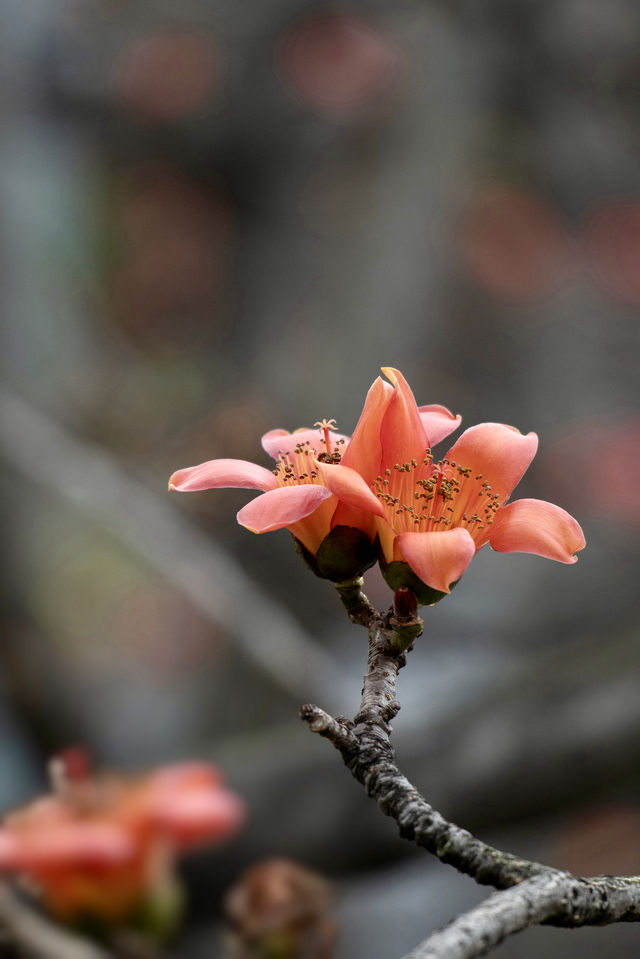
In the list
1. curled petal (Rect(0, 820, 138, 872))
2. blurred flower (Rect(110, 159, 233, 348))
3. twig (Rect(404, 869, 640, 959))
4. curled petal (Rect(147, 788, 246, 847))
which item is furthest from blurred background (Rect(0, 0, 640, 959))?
twig (Rect(404, 869, 640, 959))

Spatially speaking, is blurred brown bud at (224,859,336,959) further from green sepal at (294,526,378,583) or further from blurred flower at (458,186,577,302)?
blurred flower at (458,186,577,302)

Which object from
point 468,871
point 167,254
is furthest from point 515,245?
point 468,871

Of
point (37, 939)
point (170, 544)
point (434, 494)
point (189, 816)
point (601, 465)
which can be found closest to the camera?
→ point (434, 494)

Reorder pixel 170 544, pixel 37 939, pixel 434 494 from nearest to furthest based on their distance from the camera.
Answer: pixel 434 494 → pixel 37 939 → pixel 170 544

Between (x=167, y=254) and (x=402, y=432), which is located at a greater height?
(x=167, y=254)

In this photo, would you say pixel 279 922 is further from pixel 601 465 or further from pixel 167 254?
pixel 167 254

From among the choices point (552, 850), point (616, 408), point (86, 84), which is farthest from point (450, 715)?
point (86, 84)

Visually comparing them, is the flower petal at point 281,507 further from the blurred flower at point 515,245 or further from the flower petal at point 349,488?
the blurred flower at point 515,245

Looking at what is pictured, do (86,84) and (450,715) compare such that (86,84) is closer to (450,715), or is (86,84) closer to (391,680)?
(450,715)
